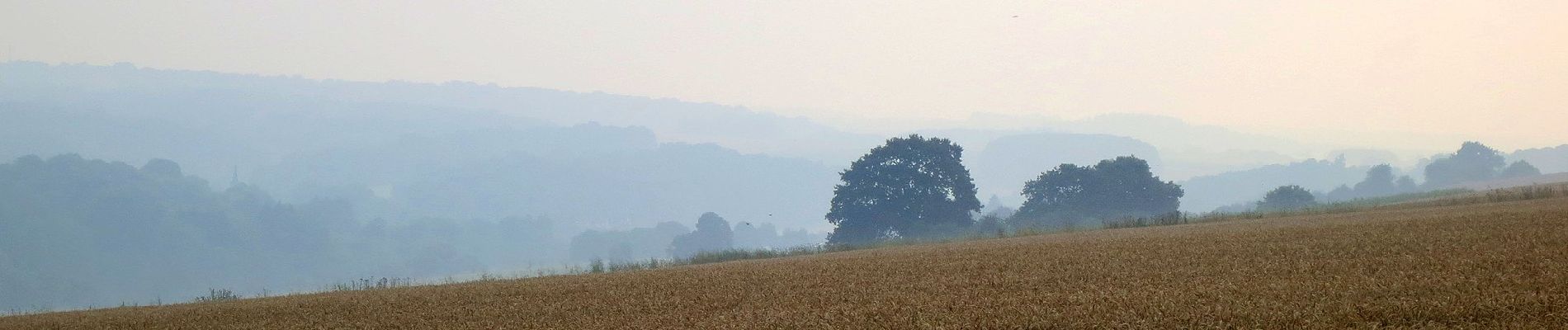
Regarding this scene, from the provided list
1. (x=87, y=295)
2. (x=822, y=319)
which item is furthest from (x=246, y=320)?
(x=87, y=295)

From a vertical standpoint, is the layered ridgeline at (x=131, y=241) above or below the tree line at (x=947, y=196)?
above

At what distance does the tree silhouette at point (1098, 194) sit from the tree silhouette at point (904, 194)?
248 inches

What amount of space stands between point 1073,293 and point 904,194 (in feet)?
209

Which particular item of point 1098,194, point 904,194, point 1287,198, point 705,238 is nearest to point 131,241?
point 705,238

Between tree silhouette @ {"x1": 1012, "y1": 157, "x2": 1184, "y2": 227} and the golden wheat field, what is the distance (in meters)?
61.6

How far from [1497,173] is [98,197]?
634 ft

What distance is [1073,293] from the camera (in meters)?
10.4

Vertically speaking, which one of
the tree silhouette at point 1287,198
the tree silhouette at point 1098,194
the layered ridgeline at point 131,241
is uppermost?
the layered ridgeline at point 131,241

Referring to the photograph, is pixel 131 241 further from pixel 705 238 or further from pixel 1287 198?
pixel 1287 198

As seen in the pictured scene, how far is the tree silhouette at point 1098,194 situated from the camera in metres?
79.8

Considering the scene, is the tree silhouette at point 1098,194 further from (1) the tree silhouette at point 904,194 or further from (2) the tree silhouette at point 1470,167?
(2) the tree silhouette at point 1470,167

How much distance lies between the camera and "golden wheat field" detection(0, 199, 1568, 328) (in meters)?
8.20

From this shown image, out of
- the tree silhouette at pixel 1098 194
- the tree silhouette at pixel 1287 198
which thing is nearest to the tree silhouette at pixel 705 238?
the tree silhouette at pixel 1098 194

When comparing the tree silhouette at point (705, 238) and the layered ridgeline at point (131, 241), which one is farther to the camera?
the layered ridgeline at point (131, 241)
